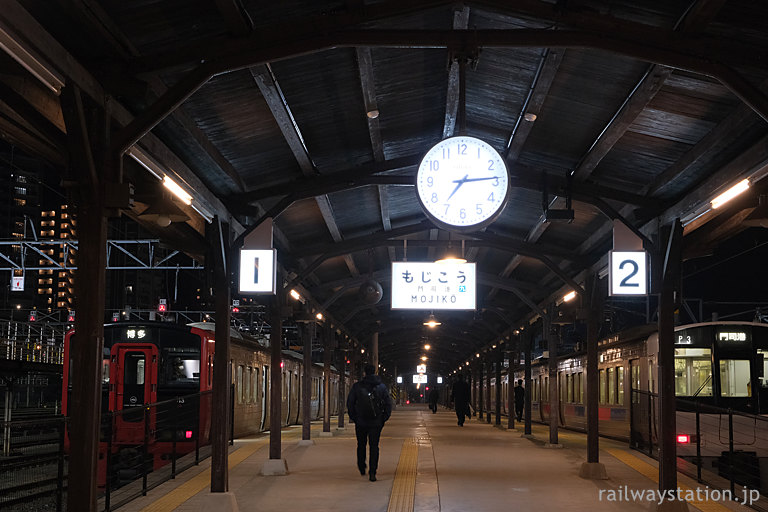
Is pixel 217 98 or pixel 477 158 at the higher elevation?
pixel 217 98

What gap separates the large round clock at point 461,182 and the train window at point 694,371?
1077 cm

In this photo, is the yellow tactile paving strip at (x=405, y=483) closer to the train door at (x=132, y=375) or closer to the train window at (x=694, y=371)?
the train door at (x=132, y=375)

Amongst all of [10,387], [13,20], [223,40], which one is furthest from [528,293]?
[13,20]

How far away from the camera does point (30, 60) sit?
546cm

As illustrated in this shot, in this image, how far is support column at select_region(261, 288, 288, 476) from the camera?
12188 millimetres

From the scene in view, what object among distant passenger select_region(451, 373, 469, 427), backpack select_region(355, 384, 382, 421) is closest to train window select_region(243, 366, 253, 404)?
distant passenger select_region(451, 373, 469, 427)

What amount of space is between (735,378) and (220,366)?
1076 centimetres

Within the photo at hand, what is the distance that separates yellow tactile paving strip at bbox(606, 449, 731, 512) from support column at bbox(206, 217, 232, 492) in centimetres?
518

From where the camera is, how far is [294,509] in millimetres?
9203

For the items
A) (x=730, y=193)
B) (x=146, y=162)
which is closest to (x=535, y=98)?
(x=730, y=193)

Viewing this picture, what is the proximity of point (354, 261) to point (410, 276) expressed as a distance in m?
3.51

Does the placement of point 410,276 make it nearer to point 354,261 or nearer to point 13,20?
point 354,261

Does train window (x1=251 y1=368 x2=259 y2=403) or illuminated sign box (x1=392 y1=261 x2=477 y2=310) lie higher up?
illuminated sign box (x1=392 y1=261 x2=477 y2=310)

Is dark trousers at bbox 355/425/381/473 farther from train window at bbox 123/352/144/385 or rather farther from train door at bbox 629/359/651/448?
train door at bbox 629/359/651/448
